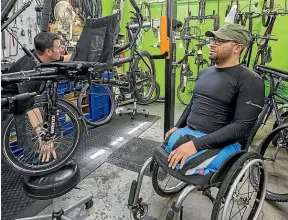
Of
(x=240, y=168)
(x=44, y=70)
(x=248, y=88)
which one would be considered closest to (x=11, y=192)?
(x=44, y=70)

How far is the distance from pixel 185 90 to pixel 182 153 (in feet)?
14.4

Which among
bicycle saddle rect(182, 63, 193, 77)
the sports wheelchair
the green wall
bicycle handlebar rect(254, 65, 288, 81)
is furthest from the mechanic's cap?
the green wall

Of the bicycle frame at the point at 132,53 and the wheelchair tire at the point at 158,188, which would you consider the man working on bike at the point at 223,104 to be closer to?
the wheelchair tire at the point at 158,188

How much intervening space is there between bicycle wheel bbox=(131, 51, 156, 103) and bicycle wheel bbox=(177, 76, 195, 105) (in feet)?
4.61

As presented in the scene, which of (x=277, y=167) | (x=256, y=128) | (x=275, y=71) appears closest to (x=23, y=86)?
(x=256, y=128)

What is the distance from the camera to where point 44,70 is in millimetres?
1413

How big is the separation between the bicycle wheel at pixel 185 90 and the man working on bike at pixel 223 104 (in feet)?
12.1

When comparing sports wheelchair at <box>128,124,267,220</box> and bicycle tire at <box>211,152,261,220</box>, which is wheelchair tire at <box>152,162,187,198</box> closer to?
sports wheelchair at <box>128,124,267,220</box>

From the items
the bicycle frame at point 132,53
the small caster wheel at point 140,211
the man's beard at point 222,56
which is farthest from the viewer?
the bicycle frame at point 132,53

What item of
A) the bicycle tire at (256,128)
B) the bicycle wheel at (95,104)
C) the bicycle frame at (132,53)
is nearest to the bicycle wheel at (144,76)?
the bicycle frame at (132,53)

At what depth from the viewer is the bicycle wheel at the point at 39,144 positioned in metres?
1.50

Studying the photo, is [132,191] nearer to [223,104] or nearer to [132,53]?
[223,104]

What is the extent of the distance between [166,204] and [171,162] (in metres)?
0.77

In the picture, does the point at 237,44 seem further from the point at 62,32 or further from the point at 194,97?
the point at 62,32
